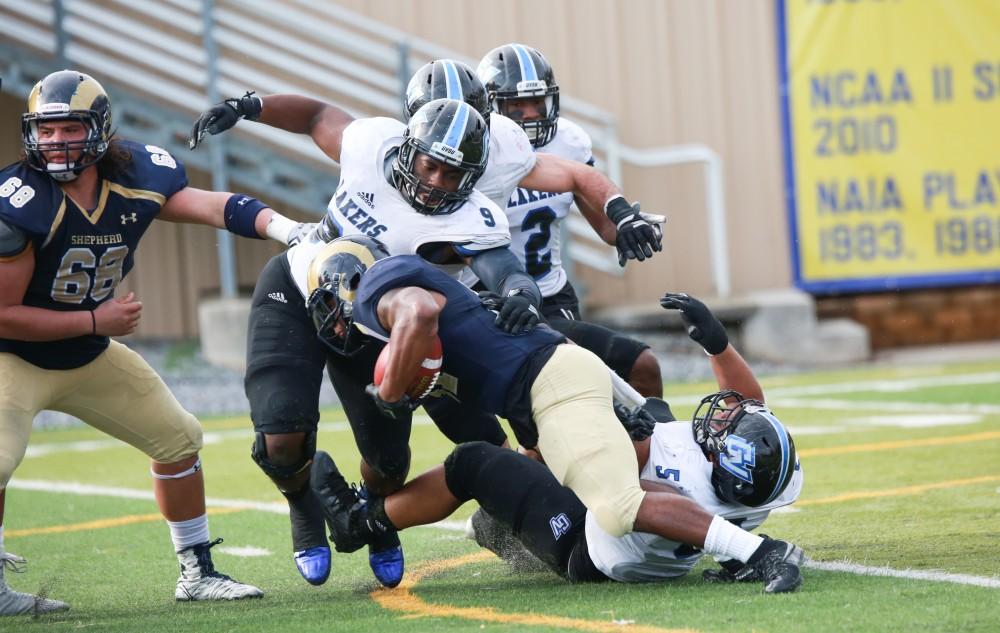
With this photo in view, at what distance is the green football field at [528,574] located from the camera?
12.7ft

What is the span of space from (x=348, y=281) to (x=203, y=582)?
45.5 inches

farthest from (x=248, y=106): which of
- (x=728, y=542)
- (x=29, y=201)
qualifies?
(x=728, y=542)

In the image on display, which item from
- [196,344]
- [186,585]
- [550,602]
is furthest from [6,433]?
[196,344]

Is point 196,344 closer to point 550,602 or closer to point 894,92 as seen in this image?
point 894,92

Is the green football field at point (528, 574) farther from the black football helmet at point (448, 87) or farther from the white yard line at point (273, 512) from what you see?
the black football helmet at point (448, 87)

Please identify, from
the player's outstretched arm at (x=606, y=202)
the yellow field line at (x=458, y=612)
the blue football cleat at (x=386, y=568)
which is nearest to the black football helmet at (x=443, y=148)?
the player's outstretched arm at (x=606, y=202)

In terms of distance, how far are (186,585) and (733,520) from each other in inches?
70.2

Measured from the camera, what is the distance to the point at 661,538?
4.21m

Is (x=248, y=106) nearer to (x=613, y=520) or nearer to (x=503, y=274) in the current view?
(x=503, y=274)

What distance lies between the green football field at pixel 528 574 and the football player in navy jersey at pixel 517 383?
7.6 inches

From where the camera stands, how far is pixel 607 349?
18.1 ft

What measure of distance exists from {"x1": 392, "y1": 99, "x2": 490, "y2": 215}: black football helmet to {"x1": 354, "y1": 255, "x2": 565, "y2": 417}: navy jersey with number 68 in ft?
0.93

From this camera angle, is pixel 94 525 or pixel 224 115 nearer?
pixel 224 115

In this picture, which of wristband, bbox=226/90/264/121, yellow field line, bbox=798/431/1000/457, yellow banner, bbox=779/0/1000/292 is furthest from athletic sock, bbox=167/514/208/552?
yellow banner, bbox=779/0/1000/292
